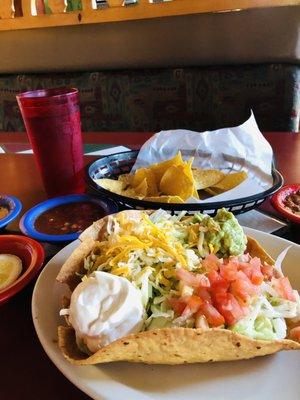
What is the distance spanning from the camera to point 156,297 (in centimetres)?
66

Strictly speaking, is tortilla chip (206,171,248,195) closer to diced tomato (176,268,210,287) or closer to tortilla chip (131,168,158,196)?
tortilla chip (131,168,158,196)

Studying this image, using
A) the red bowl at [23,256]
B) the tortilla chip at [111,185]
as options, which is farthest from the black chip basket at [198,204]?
the red bowl at [23,256]

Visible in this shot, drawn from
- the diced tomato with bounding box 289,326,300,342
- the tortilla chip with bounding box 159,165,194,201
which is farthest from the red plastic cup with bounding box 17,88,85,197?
the diced tomato with bounding box 289,326,300,342

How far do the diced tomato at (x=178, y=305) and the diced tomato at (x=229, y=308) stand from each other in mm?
53

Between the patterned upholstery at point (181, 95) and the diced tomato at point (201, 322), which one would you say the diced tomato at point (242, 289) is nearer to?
the diced tomato at point (201, 322)

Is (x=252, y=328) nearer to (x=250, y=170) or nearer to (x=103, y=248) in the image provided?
(x=103, y=248)

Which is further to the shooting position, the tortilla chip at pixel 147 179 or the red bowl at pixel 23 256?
the tortilla chip at pixel 147 179

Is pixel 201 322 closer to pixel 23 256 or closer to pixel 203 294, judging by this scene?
pixel 203 294

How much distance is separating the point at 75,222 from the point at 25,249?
175 millimetres

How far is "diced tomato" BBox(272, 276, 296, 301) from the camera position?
650mm

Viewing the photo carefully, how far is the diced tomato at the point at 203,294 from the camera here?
0.60 m

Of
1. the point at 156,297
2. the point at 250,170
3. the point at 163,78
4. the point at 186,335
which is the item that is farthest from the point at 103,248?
the point at 163,78

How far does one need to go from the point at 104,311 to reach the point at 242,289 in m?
0.22

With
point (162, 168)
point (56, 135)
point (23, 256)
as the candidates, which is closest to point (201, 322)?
point (23, 256)
